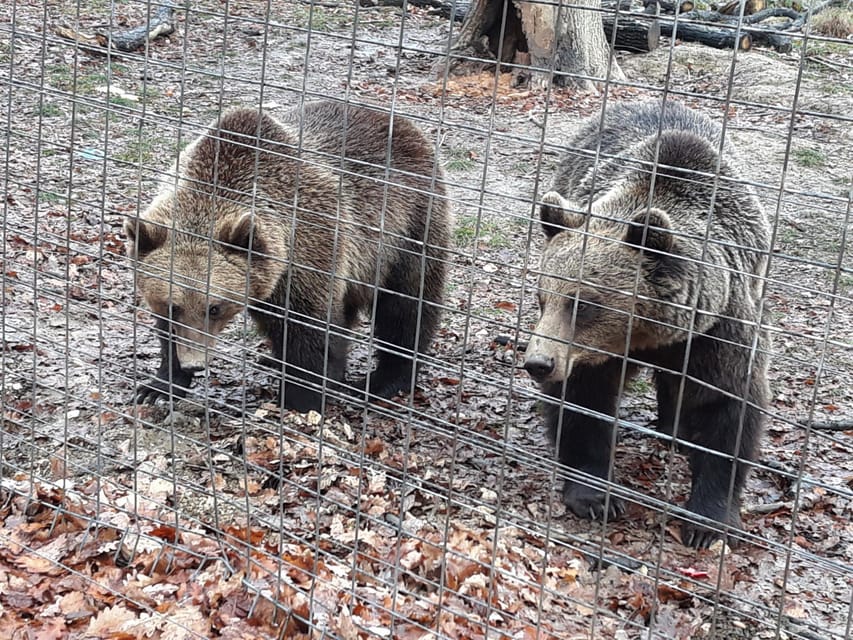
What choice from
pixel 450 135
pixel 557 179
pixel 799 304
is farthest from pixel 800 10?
pixel 557 179

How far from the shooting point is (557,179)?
7.19 metres

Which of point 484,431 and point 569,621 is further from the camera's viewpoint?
point 484,431

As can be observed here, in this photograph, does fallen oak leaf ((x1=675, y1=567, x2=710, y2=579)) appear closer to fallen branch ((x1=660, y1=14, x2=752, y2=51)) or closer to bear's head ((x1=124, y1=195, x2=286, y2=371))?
bear's head ((x1=124, y1=195, x2=286, y2=371))

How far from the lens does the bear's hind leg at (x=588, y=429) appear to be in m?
5.67

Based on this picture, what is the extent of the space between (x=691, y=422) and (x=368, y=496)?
1882mm

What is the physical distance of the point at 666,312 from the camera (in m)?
5.05

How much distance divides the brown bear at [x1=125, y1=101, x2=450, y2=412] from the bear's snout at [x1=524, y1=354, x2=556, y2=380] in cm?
113

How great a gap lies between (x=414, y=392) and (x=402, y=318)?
1.05m

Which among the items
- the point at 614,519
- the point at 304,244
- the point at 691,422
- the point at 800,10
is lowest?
the point at 614,519

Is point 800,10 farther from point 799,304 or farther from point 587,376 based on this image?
point 587,376

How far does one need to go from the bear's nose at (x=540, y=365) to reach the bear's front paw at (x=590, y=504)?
123 cm

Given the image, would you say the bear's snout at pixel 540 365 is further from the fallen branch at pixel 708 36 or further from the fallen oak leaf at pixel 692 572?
the fallen branch at pixel 708 36

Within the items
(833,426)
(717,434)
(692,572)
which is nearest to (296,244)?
(717,434)

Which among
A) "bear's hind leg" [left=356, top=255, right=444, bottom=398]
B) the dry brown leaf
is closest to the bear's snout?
the dry brown leaf
